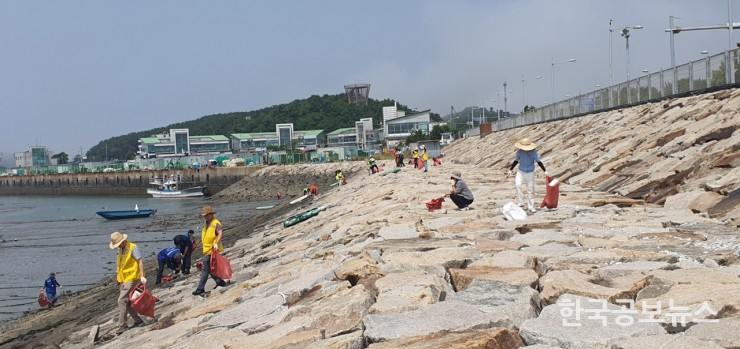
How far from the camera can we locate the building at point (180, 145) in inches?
5531

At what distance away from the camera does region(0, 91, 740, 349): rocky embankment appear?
4.68 metres

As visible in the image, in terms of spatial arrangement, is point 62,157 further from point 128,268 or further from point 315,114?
point 128,268

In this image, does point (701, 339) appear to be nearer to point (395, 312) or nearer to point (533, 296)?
point (533, 296)

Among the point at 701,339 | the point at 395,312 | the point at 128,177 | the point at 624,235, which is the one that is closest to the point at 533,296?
the point at 395,312

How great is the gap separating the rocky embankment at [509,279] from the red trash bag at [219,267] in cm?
26

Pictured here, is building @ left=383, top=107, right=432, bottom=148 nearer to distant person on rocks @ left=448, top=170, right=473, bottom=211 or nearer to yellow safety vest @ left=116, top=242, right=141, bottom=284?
distant person on rocks @ left=448, top=170, right=473, bottom=211

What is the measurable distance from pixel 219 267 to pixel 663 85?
15.6 meters

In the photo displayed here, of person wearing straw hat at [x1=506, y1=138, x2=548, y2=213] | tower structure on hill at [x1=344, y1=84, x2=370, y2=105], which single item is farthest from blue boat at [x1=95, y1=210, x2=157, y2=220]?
tower structure on hill at [x1=344, y1=84, x2=370, y2=105]

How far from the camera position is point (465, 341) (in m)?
4.41

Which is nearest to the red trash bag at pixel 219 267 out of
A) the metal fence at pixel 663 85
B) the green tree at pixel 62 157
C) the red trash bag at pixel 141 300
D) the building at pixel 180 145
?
the red trash bag at pixel 141 300

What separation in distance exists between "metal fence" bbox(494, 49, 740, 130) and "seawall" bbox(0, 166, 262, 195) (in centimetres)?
4751

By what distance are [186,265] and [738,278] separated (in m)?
11.0

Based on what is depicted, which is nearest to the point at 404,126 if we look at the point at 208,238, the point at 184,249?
the point at 184,249

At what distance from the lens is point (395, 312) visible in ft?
17.8
